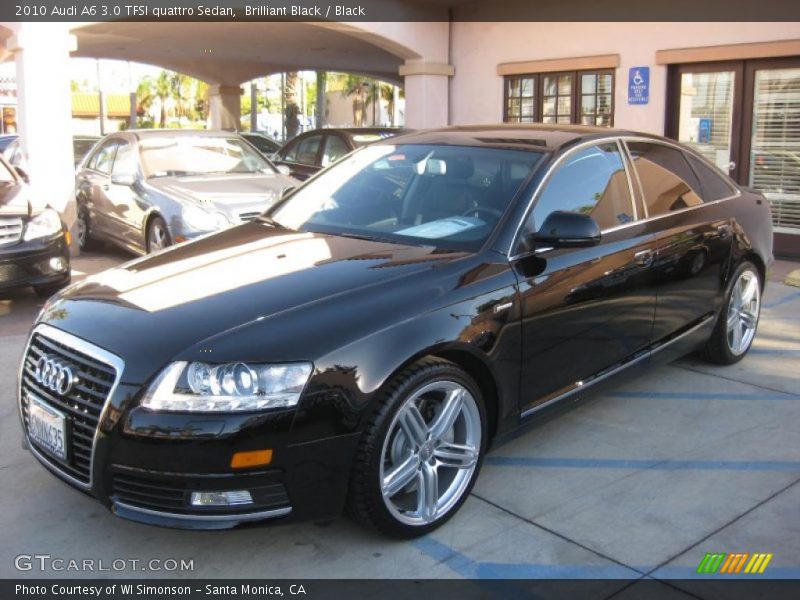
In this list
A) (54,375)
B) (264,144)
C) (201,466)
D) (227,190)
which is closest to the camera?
(201,466)

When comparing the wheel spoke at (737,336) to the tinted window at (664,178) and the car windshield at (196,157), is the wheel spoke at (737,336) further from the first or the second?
the car windshield at (196,157)

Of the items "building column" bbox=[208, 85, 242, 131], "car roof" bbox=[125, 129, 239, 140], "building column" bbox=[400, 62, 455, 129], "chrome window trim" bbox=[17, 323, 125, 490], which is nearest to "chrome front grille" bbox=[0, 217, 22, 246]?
"car roof" bbox=[125, 129, 239, 140]

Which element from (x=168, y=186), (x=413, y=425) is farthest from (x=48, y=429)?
(x=168, y=186)

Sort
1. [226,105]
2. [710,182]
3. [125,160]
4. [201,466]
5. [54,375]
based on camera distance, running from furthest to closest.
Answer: [226,105]
[125,160]
[710,182]
[54,375]
[201,466]

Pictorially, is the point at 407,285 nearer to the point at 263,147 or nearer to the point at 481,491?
the point at 481,491

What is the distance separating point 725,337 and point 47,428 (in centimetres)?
418

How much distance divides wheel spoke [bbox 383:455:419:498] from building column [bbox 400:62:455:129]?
10.4m

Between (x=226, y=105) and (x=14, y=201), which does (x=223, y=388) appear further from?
(x=226, y=105)

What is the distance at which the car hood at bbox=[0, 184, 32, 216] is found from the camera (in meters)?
7.33

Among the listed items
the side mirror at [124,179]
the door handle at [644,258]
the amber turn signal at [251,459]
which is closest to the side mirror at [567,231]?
the door handle at [644,258]

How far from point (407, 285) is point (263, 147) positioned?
16.1 m

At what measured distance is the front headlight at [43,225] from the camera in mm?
7344

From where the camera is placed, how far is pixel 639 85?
11.0m

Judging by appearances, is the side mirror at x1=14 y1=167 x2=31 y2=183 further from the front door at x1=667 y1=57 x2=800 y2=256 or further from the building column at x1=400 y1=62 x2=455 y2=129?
the front door at x1=667 y1=57 x2=800 y2=256
